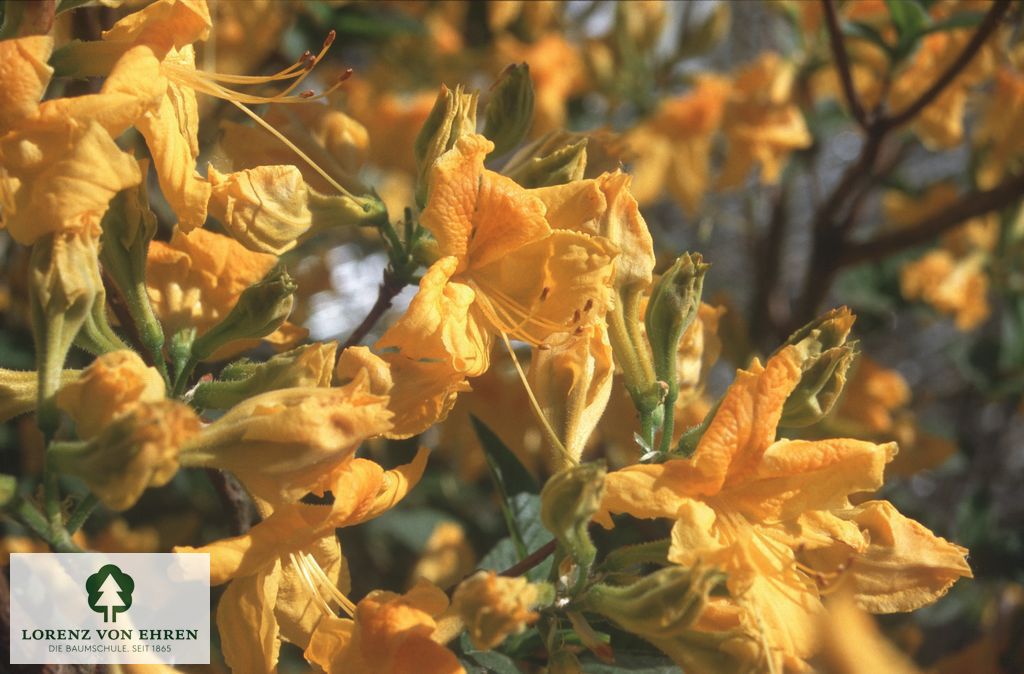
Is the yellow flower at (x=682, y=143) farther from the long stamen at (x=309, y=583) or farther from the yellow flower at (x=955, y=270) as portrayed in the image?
the long stamen at (x=309, y=583)

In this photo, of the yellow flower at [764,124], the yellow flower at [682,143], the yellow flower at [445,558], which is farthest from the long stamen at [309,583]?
the yellow flower at [682,143]

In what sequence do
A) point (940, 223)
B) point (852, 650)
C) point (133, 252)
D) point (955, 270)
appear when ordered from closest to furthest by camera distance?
1. point (852, 650)
2. point (133, 252)
3. point (940, 223)
4. point (955, 270)

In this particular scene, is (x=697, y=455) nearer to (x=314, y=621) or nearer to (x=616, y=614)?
(x=616, y=614)

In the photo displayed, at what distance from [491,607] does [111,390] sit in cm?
42

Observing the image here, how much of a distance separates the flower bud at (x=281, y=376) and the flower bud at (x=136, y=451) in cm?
20

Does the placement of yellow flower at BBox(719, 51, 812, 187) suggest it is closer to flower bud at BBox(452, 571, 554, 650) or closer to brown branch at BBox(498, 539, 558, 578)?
brown branch at BBox(498, 539, 558, 578)

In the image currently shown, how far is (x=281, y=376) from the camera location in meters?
1.21

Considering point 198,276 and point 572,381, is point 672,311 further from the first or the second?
point 198,276

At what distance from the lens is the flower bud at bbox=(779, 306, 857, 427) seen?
130 cm

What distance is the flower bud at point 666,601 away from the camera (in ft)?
3.64

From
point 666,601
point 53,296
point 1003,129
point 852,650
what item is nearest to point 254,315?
point 53,296

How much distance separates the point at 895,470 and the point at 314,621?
2.03m

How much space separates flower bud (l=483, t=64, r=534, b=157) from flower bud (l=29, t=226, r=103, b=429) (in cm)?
68

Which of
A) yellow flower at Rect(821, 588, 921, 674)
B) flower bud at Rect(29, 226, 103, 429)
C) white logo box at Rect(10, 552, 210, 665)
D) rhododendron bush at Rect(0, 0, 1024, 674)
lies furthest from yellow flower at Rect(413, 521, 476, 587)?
yellow flower at Rect(821, 588, 921, 674)
